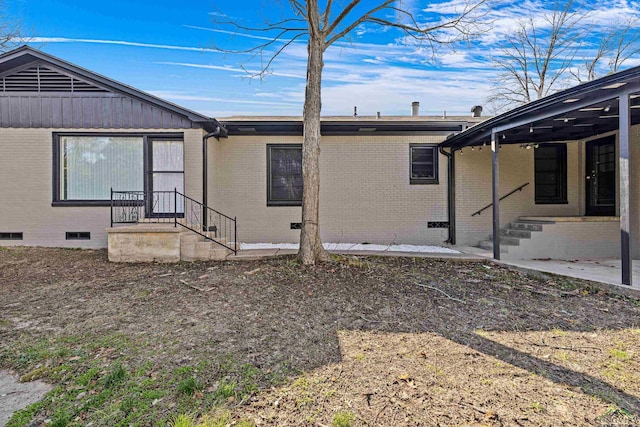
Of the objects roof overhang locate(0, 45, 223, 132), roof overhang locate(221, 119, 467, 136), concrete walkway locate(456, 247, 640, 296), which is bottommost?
concrete walkway locate(456, 247, 640, 296)

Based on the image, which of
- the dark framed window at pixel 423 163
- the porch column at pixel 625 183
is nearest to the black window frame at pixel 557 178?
the dark framed window at pixel 423 163

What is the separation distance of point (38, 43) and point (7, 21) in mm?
905

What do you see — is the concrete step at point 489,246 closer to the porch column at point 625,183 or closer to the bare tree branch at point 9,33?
the porch column at point 625,183

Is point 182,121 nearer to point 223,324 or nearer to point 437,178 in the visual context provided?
point 223,324

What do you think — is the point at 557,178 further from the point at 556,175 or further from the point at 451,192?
the point at 451,192

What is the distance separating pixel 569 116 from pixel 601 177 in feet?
11.9

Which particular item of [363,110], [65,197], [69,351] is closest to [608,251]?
[363,110]

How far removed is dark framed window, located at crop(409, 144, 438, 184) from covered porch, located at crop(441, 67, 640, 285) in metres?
0.43

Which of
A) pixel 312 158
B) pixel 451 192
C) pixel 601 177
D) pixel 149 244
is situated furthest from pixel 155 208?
pixel 601 177

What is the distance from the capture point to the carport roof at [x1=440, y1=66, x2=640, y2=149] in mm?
4426

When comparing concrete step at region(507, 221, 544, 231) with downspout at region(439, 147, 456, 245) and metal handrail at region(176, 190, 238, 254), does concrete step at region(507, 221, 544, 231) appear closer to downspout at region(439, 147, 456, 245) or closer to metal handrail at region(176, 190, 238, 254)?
downspout at region(439, 147, 456, 245)

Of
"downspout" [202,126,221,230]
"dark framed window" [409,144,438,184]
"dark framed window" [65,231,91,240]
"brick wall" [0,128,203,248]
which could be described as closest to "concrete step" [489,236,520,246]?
"dark framed window" [409,144,438,184]

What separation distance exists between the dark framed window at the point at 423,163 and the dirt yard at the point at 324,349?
13.0ft

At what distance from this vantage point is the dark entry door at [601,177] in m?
7.82
